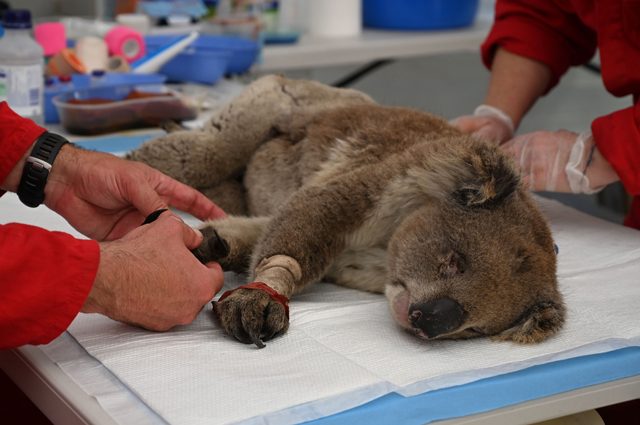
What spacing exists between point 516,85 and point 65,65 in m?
1.34

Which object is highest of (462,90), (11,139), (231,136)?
(11,139)

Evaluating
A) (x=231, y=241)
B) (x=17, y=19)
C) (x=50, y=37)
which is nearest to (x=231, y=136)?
(x=231, y=241)

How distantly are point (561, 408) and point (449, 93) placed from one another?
3.54 metres

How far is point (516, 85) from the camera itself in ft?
8.32

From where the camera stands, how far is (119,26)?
308 centimetres

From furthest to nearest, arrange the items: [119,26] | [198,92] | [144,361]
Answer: [119,26] < [198,92] < [144,361]

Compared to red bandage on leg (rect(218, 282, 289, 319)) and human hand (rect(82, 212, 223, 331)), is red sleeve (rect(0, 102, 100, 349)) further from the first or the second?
red bandage on leg (rect(218, 282, 289, 319))

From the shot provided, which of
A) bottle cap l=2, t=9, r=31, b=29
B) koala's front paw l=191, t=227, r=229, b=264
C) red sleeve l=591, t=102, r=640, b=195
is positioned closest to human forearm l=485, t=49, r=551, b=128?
red sleeve l=591, t=102, r=640, b=195

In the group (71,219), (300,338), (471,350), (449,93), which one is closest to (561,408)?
(471,350)

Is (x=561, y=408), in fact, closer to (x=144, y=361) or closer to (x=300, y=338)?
(x=300, y=338)

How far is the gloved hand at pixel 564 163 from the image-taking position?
6.76 feet

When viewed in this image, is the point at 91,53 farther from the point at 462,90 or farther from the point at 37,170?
the point at 462,90

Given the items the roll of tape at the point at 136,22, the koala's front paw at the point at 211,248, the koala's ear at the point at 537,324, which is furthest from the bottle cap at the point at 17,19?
the koala's ear at the point at 537,324

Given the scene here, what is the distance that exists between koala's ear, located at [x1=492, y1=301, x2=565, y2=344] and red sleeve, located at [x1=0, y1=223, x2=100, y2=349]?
0.68m
